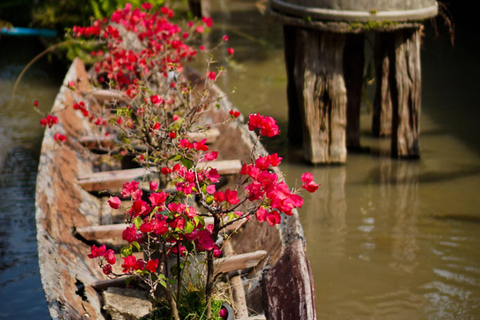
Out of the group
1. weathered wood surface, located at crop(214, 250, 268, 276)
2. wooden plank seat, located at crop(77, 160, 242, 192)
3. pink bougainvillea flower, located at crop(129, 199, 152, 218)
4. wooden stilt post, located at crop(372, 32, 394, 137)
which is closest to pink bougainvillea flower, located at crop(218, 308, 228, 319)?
weathered wood surface, located at crop(214, 250, 268, 276)

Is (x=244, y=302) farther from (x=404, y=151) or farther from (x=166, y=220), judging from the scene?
(x=404, y=151)

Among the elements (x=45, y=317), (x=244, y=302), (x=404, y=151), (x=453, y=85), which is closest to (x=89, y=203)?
(x=45, y=317)

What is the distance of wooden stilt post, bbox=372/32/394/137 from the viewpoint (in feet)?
26.5

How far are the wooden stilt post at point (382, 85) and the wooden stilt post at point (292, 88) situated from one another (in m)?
1.07

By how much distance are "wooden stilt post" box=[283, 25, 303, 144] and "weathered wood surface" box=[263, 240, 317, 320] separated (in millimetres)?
4398

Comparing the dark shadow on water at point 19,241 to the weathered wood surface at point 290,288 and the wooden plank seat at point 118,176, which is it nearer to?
the wooden plank seat at point 118,176

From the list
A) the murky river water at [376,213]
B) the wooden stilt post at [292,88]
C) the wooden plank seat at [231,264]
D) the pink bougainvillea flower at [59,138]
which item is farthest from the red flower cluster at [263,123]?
the wooden stilt post at [292,88]

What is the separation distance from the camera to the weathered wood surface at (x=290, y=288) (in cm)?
382

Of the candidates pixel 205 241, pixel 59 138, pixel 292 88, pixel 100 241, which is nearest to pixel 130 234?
pixel 205 241

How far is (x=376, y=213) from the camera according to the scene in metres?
7.12

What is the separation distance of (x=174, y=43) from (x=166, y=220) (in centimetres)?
388

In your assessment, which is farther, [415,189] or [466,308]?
[415,189]

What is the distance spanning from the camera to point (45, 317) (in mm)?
5633

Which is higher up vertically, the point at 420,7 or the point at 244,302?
the point at 420,7
